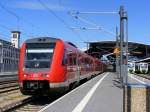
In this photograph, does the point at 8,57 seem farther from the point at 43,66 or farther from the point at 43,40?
the point at 43,66

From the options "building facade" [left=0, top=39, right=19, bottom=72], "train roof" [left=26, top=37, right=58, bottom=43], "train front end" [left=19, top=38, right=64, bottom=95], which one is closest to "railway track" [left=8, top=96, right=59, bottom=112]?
"train front end" [left=19, top=38, right=64, bottom=95]

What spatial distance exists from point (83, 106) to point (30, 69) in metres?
4.93

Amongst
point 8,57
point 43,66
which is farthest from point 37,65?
point 8,57

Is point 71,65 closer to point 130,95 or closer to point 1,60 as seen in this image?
point 130,95

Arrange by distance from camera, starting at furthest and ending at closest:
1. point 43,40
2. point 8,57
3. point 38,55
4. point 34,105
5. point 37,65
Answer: point 8,57
point 43,40
point 38,55
point 37,65
point 34,105

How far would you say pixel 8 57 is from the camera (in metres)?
56.2

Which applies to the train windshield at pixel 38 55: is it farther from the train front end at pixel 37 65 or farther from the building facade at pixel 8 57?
the building facade at pixel 8 57

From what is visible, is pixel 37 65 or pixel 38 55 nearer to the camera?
pixel 37 65

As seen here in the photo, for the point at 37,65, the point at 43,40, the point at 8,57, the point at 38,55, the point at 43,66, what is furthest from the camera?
the point at 8,57

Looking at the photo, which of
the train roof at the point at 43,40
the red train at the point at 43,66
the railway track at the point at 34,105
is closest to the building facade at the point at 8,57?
the railway track at the point at 34,105

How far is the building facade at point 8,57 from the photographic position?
52.9 metres

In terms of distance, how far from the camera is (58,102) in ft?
53.8

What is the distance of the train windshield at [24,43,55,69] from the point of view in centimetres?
1959

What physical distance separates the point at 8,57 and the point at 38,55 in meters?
37.0
